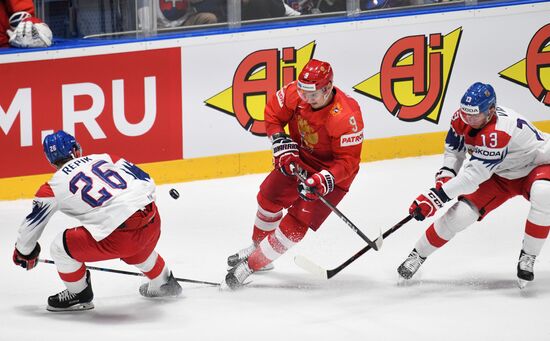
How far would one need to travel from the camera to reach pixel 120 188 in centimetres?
512

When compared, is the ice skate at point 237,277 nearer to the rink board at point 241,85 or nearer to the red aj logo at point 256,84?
the rink board at point 241,85

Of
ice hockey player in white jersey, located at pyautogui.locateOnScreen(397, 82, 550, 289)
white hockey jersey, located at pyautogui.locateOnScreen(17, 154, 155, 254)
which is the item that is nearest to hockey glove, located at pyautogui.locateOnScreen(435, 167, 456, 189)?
ice hockey player in white jersey, located at pyautogui.locateOnScreen(397, 82, 550, 289)

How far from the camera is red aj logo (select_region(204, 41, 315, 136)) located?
772 centimetres

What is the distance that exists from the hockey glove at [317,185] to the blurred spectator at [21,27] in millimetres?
2596

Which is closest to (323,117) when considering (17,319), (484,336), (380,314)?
(380,314)

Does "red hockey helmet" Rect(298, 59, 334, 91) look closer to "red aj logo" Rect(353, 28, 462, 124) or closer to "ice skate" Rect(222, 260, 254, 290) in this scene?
"ice skate" Rect(222, 260, 254, 290)

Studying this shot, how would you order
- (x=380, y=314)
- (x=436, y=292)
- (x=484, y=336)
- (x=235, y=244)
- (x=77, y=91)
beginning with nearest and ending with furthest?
(x=484, y=336) → (x=380, y=314) → (x=436, y=292) → (x=235, y=244) → (x=77, y=91)

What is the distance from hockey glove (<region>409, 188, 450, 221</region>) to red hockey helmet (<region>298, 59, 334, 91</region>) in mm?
736

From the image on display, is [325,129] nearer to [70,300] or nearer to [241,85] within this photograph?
[70,300]

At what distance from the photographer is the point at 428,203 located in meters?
5.48

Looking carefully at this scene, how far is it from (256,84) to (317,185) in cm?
242

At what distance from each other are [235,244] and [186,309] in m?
1.20

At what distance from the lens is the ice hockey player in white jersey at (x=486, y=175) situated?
5371mm

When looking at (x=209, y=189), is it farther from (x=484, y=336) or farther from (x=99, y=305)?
(x=484, y=336)
